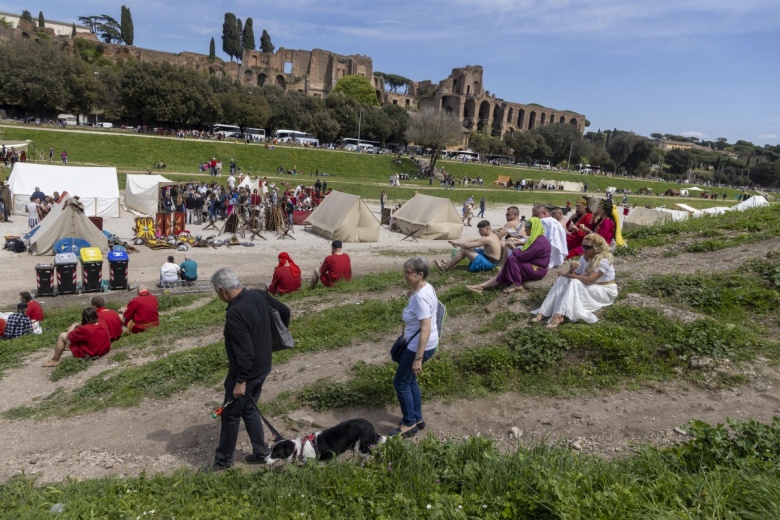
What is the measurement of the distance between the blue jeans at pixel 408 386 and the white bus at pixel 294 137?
5807 cm

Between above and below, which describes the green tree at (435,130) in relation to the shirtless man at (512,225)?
above

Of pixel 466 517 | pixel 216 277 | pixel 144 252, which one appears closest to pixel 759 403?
pixel 466 517

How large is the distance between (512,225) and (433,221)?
12.8 meters

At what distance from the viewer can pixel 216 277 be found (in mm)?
4375

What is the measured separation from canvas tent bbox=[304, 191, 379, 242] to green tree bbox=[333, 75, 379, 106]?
2654 inches

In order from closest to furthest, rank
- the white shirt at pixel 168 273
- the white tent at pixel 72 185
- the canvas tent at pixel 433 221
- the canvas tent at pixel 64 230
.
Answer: the white shirt at pixel 168 273
the canvas tent at pixel 64 230
the white tent at pixel 72 185
the canvas tent at pixel 433 221

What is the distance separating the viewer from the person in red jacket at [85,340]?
771cm

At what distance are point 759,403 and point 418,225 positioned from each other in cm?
1829

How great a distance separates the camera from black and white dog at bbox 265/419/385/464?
14.1ft


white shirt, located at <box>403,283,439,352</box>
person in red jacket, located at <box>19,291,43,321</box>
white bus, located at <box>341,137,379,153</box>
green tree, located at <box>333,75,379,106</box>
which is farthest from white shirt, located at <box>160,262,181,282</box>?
green tree, located at <box>333,75,379,106</box>

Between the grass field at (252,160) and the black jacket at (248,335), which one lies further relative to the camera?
the grass field at (252,160)

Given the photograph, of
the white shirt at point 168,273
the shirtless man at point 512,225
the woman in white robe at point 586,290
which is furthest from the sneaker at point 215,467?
the white shirt at point 168,273

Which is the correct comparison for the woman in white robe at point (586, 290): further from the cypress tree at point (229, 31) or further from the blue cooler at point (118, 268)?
the cypress tree at point (229, 31)

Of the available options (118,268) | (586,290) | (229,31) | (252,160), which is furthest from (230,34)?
(586,290)
